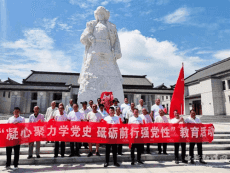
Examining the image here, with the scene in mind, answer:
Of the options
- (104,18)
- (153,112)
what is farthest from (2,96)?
(153,112)

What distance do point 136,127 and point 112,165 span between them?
119cm

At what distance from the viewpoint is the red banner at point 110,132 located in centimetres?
448

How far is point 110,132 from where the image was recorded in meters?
4.50

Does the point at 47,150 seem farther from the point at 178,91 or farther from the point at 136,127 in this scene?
the point at 178,91

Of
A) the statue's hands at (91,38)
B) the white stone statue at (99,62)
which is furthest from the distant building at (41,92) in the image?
the statue's hands at (91,38)

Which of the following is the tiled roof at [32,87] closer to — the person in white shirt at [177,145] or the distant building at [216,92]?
the distant building at [216,92]

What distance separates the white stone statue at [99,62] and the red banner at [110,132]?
152 inches

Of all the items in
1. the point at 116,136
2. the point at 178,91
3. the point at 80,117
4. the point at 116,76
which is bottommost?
the point at 116,136

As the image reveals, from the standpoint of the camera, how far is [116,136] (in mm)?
4477

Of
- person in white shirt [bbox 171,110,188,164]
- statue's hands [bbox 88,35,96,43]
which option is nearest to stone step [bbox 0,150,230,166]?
person in white shirt [bbox 171,110,188,164]

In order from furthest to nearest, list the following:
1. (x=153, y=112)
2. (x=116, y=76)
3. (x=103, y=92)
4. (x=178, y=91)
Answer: (x=116, y=76) < (x=103, y=92) < (x=153, y=112) < (x=178, y=91)

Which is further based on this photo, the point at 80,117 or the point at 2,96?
the point at 2,96

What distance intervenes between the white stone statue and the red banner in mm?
3859

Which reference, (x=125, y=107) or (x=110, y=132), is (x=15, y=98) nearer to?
(x=125, y=107)
